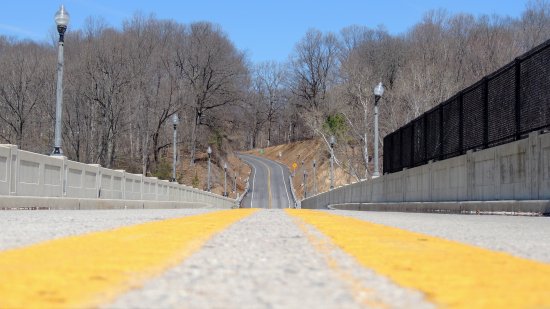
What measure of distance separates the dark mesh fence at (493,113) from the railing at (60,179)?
39.8 feet

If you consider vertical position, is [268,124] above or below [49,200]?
above

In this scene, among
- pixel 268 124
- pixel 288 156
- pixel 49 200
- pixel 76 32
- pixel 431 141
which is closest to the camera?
pixel 49 200

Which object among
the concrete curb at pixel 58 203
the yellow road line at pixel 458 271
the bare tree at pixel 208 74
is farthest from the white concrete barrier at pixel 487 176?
the bare tree at pixel 208 74

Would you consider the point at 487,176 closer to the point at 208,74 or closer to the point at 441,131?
the point at 441,131

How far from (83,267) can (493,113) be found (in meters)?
14.5

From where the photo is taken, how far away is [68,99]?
77.0 meters

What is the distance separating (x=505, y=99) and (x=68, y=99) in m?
68.2

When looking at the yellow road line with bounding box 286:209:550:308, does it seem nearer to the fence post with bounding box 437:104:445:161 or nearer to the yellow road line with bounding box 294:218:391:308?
the yellow road line with bounding box 294:218:391:308

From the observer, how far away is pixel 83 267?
463 centimetres

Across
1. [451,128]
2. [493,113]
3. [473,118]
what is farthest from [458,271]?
[451,128]

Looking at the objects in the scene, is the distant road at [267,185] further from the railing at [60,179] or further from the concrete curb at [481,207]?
the concrete curb at [481,207]

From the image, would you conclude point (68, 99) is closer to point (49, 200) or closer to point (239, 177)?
point (239, 177)

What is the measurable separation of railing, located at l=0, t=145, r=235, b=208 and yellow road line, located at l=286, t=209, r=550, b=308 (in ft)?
40.0

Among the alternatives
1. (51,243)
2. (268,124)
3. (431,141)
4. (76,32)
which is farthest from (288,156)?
(51,243)
